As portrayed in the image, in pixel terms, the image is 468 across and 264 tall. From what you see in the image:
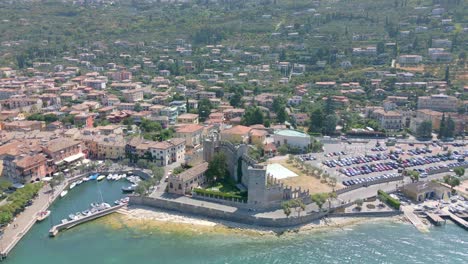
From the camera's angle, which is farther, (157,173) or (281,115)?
(281,115)

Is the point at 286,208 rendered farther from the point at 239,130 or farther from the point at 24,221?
the point at 24,221

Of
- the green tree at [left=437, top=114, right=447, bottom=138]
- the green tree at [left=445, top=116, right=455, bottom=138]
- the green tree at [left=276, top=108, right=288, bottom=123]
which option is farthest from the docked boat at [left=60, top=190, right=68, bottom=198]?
the green tree at [left=445, top=116, right=455, bottom=138]

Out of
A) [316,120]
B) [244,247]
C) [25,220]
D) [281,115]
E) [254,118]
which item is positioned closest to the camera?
[244,247]

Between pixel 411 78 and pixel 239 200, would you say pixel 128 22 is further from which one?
pixel 239 200

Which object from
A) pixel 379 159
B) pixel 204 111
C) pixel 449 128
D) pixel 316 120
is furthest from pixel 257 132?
pixel 449 128

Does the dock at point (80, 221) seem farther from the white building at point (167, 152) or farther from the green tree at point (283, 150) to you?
the green tree at point (283, 150)

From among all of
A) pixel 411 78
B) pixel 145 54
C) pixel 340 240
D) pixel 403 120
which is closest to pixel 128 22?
pixel 145 54
